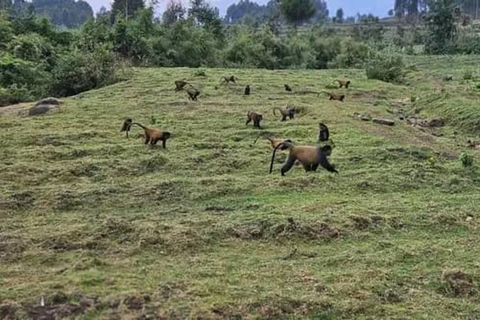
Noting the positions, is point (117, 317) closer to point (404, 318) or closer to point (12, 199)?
point (404, 318)

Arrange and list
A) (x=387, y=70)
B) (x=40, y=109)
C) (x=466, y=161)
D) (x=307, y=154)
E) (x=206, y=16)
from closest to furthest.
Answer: (x=307, y=154), (x=466, y=161), (x=40, y=109), (x=387, y=70), (x=206, y=16)

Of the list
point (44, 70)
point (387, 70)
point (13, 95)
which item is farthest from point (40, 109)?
point (387, 70)

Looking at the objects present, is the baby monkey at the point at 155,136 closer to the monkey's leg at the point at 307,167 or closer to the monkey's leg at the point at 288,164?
the monkey's leg at the point at 288,164

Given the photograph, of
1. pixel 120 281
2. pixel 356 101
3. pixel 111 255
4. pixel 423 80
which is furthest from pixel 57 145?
pixel 423 80

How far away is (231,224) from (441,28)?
158ft

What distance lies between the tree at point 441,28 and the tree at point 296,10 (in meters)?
10.8

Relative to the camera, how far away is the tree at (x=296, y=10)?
56.3 metres

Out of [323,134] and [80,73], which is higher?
[80,73]

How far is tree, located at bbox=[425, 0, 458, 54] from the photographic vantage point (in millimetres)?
51500

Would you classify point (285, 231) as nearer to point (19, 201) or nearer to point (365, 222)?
point (365, 222)

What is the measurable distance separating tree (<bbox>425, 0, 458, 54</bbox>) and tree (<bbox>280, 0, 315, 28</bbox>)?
10.8 meters

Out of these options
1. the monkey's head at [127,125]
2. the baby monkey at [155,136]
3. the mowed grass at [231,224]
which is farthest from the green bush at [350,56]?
the baby monkey at [155,136]

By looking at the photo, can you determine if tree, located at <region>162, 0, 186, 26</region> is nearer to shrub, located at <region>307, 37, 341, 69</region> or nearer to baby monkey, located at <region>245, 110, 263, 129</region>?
shrub, located at <region>307, 37, 341, 69</region>

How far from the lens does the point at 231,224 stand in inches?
349
